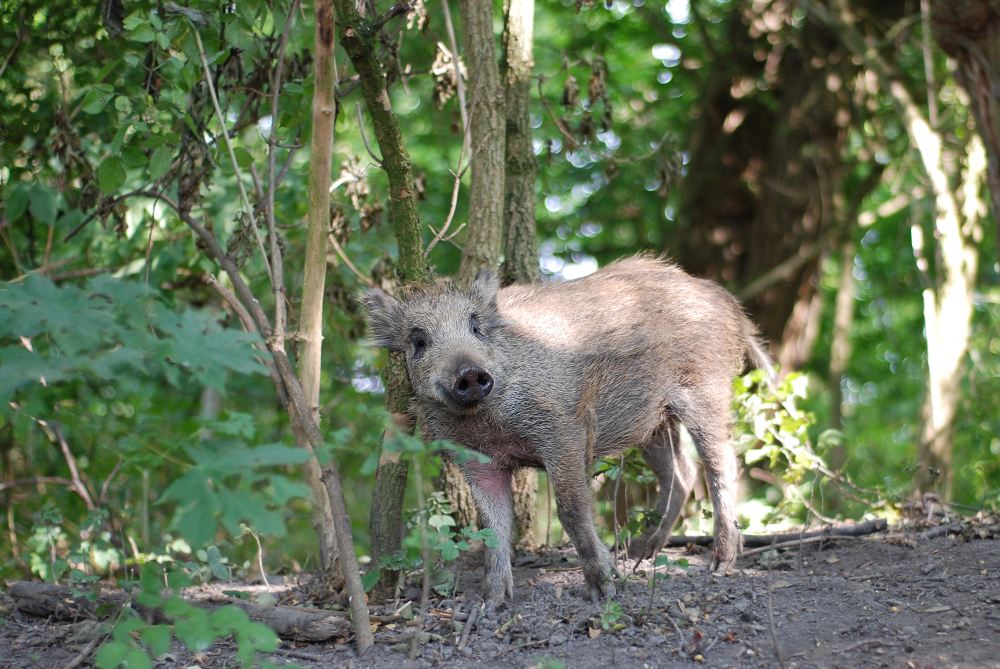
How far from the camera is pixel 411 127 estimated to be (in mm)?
14336

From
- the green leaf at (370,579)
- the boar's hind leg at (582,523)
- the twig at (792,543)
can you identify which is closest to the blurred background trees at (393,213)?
the green leaf at (370,579)

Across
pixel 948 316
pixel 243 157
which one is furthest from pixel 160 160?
pixel 948 316

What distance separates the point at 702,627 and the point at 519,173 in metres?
3.26

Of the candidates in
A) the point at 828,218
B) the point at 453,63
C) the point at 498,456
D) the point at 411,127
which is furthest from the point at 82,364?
the point at 411,127

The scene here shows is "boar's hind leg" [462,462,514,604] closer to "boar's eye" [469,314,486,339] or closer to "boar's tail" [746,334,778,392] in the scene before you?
"boar's eye" [469,314,486,339]

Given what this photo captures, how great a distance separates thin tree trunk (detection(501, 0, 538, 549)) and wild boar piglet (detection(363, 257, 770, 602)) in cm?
51

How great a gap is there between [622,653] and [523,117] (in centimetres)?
368

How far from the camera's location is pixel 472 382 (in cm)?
512

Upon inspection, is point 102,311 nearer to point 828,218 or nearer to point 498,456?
point 498,456

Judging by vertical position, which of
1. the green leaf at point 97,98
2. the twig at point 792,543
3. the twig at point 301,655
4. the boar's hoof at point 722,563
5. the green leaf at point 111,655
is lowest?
the twig at point 301,655

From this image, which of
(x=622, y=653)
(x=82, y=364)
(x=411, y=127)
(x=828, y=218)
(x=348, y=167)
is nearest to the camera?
(x=82, y=364)

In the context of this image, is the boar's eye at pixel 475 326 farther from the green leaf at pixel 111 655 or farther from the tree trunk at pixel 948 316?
the tree trunk at pixel 948 316

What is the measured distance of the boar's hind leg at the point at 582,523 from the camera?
16.7 feet

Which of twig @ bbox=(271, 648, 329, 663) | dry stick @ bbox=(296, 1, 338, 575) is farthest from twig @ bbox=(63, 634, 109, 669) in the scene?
dry stick @ bbox=(296, 1, 338, 575)
